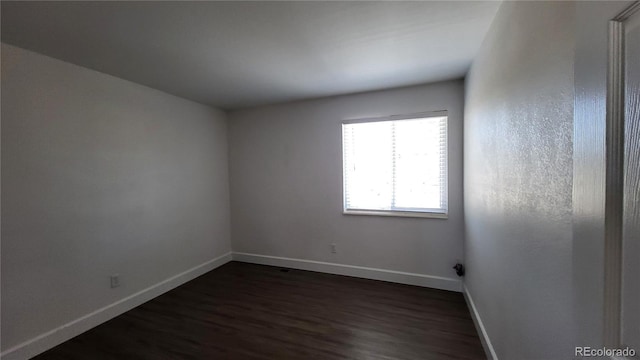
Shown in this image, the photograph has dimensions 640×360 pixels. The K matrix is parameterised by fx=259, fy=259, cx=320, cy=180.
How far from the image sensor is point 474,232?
2305 millimetres

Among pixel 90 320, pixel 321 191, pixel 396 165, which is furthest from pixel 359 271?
pixel 90 320

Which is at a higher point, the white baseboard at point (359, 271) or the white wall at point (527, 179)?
the white wall at point (527, 179)

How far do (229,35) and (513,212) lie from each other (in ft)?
6.85

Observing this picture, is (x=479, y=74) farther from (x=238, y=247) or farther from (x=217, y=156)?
(x=238, y=247)

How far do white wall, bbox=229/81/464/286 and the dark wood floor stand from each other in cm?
44

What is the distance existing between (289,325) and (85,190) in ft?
7.31

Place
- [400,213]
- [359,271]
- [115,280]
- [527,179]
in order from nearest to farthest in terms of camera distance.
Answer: [527,179] < [115,280] < [400,213] < [359,271]

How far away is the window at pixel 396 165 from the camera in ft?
9.87

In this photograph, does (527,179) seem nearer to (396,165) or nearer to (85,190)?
(396,165)

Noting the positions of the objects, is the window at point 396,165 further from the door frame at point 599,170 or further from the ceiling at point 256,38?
the door frame at point 599,170

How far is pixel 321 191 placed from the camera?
11.7 feet

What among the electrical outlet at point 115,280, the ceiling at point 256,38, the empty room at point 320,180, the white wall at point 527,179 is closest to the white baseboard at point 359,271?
the empty room at point 320,180

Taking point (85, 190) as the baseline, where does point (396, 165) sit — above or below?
above

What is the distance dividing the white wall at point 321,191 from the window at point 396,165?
3.8 inches
